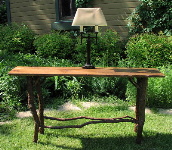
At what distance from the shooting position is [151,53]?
5.80m

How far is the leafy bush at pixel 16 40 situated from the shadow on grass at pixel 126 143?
16.8 feet

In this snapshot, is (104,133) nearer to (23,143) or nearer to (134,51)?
(23,143)

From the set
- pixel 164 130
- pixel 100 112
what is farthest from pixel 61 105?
pixel 164 130

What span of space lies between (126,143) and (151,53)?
120 inches

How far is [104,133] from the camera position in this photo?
11.6ft

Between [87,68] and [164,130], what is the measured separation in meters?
1.46

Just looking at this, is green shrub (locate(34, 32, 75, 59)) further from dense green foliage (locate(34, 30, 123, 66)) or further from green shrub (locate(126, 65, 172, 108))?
green shrub (locate(126, 65, 172, 108))

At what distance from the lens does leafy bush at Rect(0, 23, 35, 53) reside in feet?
25.7

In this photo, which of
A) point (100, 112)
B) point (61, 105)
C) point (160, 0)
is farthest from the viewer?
point (160, 0)

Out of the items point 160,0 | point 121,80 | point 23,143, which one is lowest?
point 23,143

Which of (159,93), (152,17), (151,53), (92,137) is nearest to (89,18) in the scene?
(92,137)

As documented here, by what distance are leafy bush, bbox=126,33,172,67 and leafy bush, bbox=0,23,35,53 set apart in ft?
11.9

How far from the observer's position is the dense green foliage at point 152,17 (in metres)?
6.63

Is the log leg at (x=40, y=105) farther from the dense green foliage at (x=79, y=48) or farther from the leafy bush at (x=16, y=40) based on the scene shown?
the leafy bush at (x=16, y=40)
